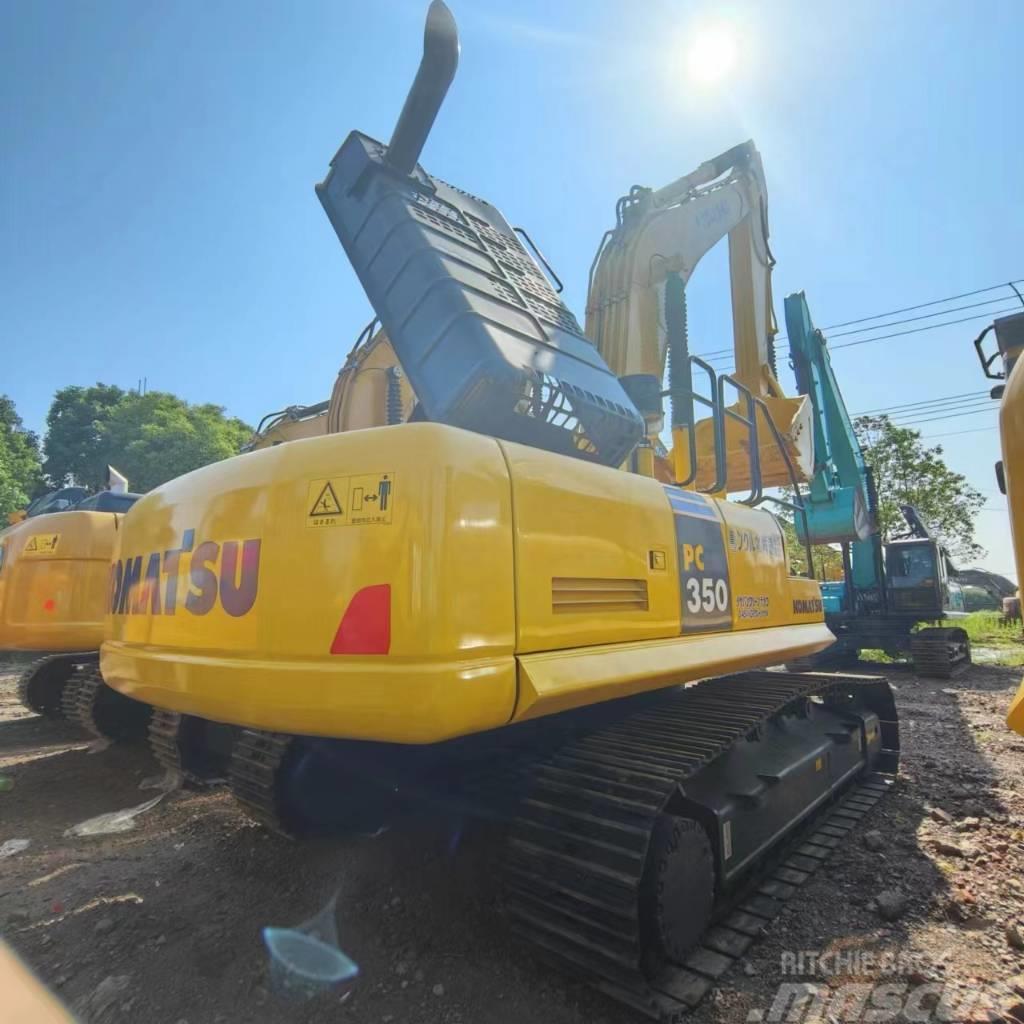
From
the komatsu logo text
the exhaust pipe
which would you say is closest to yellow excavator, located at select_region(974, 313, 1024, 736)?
the komatsu logo text

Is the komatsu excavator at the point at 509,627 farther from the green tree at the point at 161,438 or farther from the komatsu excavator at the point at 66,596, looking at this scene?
the green tree at the point at 161,438

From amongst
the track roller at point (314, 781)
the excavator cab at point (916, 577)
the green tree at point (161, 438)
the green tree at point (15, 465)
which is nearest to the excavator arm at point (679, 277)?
the track roller at point (314, 781)

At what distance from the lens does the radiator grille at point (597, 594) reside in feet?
6.67

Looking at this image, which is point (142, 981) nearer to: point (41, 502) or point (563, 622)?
point (563, 622)

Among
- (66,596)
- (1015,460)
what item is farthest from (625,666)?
(66,596)

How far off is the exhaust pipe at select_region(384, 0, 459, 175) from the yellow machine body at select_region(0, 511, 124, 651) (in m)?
3.75

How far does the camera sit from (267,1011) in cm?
198

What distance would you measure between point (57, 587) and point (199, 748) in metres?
2.99

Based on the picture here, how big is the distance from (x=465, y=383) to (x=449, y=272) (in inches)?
25.5

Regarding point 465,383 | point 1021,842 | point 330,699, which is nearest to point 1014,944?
point 1021,842

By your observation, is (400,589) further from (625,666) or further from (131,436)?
(131,436)

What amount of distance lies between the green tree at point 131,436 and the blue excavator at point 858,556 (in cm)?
2270

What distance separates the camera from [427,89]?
3.30 m

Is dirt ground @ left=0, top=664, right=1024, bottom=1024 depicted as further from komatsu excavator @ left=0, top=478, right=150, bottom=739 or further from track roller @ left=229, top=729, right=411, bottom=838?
komatsu excavator @ left=0, top=478, right=150, bottom=739
